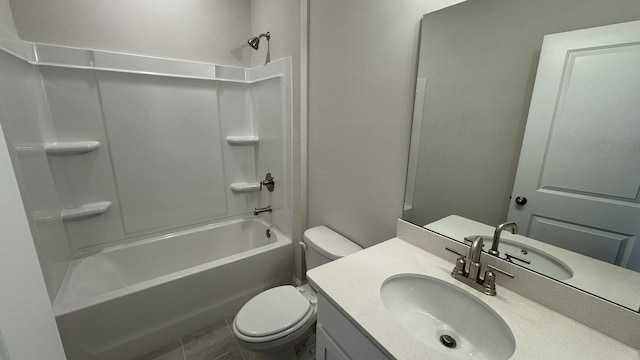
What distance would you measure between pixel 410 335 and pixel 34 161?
2095 mm

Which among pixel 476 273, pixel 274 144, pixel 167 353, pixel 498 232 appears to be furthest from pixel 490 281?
pixel 167 353

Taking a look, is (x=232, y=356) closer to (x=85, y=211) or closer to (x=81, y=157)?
(x=85, y=211)

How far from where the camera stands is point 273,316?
1266 millimetres

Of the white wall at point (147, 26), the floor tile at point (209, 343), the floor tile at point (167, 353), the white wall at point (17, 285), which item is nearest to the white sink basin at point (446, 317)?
the white wall at point (17, 285)

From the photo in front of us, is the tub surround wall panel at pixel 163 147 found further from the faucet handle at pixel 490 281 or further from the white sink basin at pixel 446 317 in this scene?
the faucet handle at pixel 490 281

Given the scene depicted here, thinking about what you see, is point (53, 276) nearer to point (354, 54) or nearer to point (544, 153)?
point (354, 54)

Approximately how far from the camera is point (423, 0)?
3.26ft

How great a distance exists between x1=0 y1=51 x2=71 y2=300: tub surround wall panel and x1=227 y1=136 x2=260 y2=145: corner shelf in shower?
1.19m

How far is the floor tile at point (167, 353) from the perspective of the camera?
4.98 feet

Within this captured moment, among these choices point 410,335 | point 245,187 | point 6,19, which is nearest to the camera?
point 410,335

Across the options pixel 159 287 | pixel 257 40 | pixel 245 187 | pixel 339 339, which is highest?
pixel 257 40

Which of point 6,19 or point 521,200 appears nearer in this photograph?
point 521,200

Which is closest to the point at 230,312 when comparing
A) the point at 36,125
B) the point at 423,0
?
the point at 36,125

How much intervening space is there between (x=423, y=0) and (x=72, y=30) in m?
2.20
